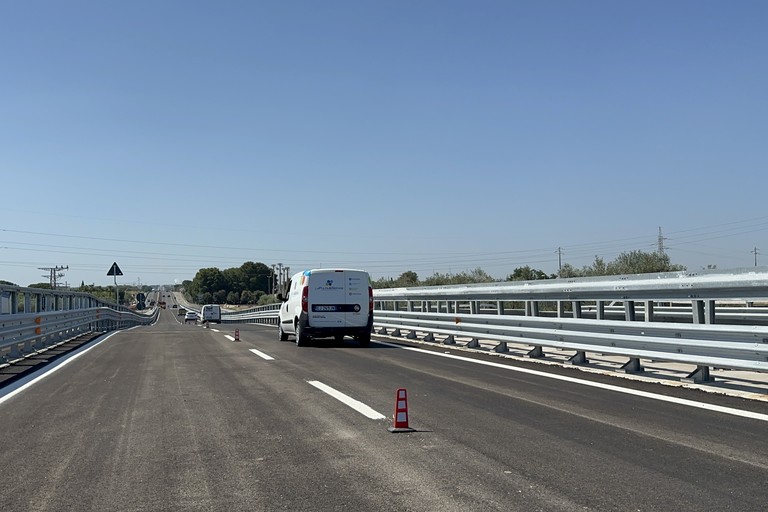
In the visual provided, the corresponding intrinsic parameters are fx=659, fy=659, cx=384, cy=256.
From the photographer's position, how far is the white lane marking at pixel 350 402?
7557 mm

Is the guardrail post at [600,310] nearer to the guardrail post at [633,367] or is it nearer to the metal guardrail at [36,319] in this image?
the guardrail post at [633,367]

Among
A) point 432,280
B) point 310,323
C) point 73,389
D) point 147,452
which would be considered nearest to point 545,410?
point 147,452

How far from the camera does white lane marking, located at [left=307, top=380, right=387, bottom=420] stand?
756 cm

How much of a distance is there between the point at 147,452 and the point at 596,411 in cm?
490

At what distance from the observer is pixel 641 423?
22.8ft

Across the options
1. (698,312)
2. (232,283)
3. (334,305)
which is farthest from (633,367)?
(232,283)

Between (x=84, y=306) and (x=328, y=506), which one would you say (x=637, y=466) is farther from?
(x=84, y=306)

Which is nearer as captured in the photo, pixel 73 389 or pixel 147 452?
pixel 147 452

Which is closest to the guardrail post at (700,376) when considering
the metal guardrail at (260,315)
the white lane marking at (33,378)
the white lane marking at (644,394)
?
the white lane marking at (644,394)

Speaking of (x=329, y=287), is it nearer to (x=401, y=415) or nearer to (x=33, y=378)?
(x=33, y=378)

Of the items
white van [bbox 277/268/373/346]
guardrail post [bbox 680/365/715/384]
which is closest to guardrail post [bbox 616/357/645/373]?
guardrail post [bbox 680/365/715/384]

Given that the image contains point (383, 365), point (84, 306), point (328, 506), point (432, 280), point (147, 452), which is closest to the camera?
point (328, 506)

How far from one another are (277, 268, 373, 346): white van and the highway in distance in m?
7.94

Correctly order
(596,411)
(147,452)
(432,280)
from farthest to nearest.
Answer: (432,280) → (596,411) → (147,452)
